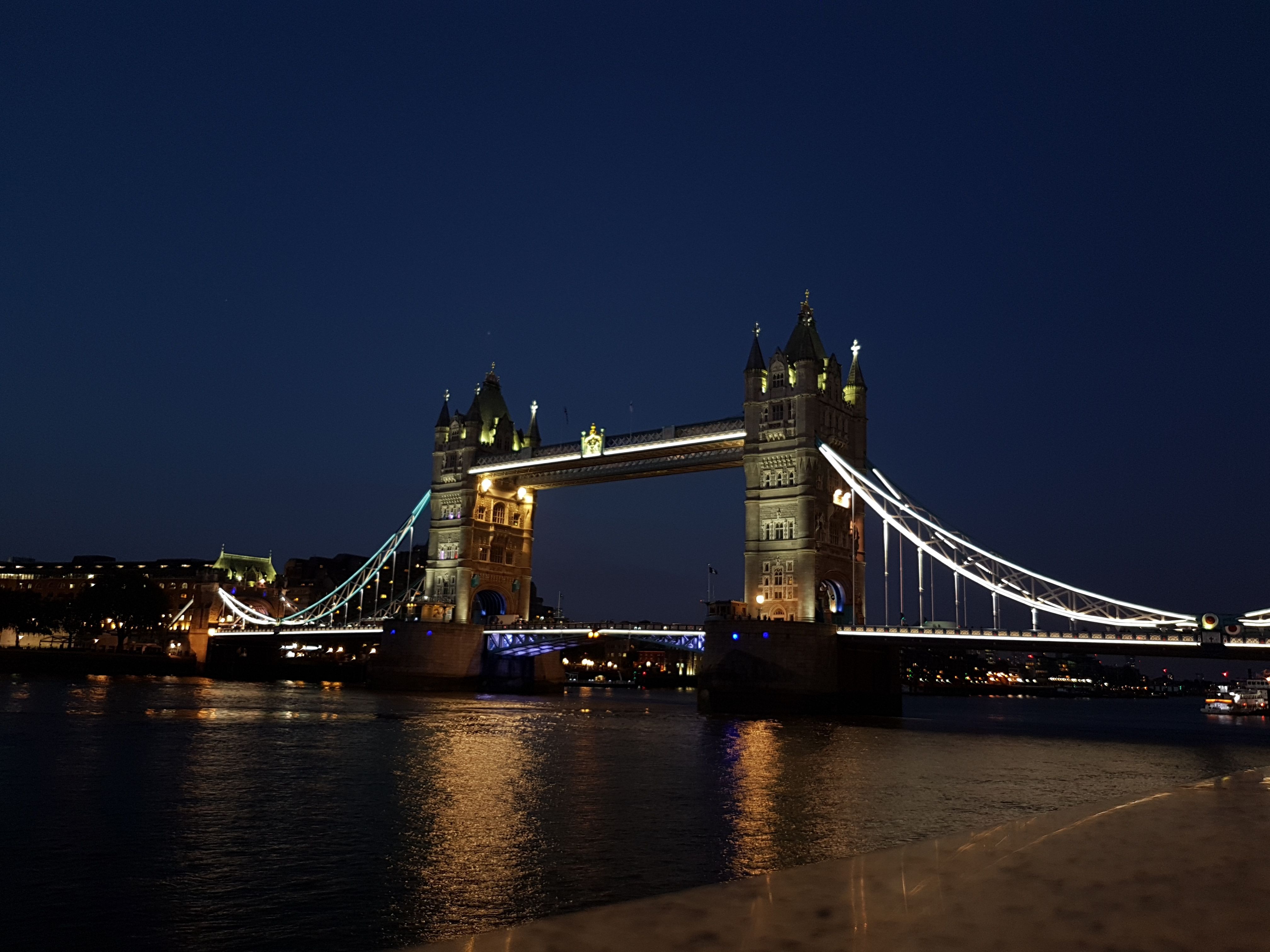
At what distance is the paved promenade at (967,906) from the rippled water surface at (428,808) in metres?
6.51

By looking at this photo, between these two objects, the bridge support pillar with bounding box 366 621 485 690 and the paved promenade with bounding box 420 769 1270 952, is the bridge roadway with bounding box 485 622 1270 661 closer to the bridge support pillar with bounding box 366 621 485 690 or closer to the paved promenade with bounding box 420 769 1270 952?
the bridge support pillar with bounding box 366 621 485 690

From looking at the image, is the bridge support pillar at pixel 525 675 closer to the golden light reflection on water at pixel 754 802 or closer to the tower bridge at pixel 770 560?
the tower bridge at pixel 770 560

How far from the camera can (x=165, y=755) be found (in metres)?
26.1

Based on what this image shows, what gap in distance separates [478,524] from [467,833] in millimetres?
60245

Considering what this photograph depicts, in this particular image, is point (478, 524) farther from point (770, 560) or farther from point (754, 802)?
point (754, 802)

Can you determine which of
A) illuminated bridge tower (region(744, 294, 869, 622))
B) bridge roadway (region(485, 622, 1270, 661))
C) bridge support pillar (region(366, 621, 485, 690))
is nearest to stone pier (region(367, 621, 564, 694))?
bridge support pillar (region(366, 621, 485, 690))

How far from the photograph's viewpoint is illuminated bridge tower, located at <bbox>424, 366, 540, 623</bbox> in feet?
246

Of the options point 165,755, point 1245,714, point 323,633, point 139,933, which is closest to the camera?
point 139,933

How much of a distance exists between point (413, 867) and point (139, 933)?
12.3 feet

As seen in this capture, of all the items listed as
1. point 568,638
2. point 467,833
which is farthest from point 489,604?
point 467,833

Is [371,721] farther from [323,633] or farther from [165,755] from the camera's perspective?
[323,633]

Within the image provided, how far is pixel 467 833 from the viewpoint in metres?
16.0

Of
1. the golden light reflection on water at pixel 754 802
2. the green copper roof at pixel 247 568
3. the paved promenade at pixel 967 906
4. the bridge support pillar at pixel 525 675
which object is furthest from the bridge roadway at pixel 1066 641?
the green copper roof at pixel 247 568

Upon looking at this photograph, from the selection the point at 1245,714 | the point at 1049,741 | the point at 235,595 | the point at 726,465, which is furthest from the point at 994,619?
the point at 235,595
